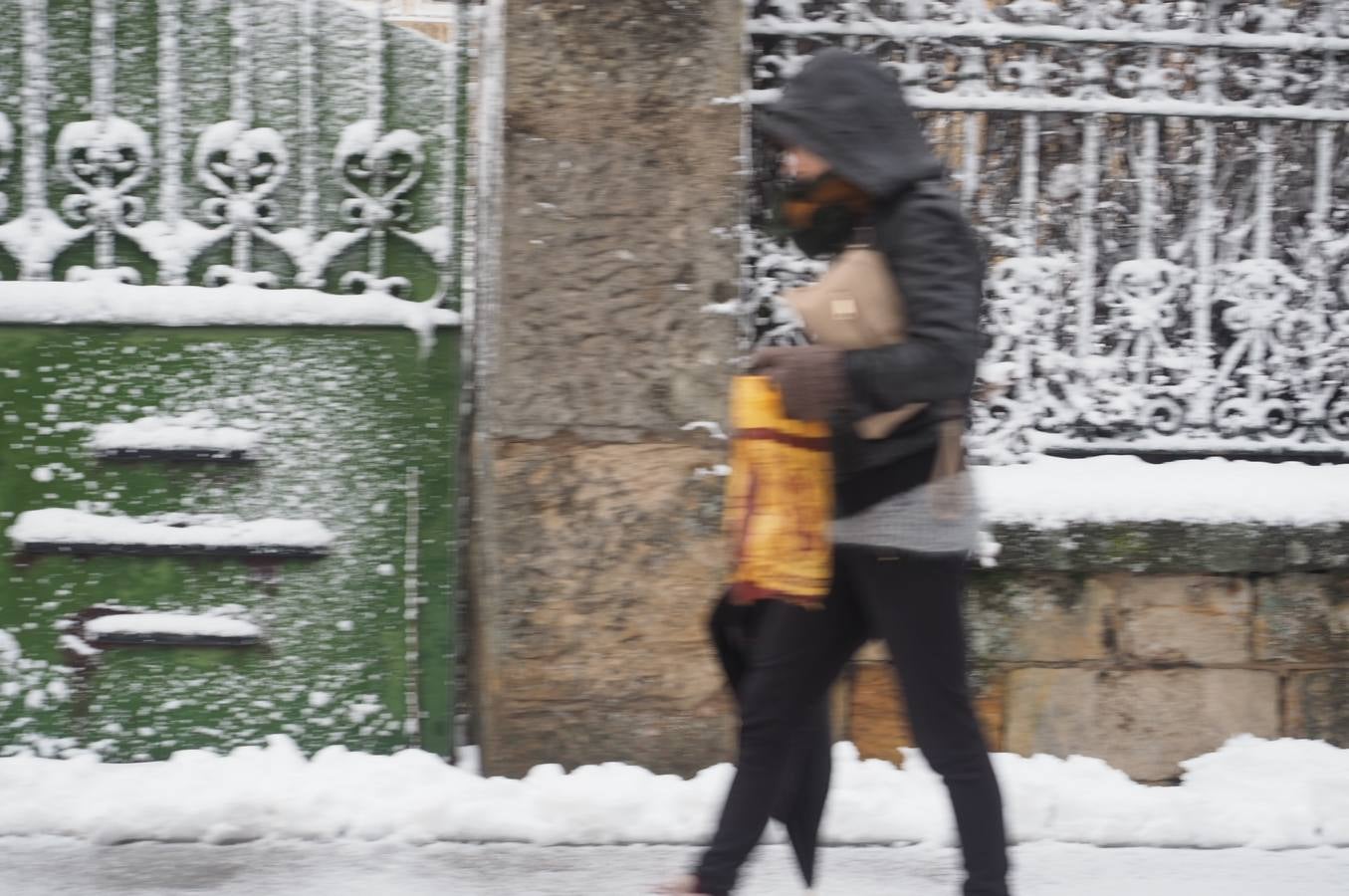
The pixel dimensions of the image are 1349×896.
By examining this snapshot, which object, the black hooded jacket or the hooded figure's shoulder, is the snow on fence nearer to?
the black hooded jacket

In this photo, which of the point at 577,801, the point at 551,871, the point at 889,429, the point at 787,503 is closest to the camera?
the point at 889,429

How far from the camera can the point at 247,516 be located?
13.3 ft

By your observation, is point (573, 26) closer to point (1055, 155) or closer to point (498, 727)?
point (1055, 155)

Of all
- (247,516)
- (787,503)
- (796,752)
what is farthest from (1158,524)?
(247,516)

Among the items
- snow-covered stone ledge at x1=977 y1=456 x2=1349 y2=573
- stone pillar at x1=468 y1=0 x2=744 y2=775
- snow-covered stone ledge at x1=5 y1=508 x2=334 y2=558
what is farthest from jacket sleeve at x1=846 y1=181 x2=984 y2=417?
snow-covered stone ledge at x1=5 y1=508 x2=334 y2=558

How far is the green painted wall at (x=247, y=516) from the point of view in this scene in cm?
401

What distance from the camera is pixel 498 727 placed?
3.97 meters

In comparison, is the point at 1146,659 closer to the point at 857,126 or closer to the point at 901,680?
the point at 901,680

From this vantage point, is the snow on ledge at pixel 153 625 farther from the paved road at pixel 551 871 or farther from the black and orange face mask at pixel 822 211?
the black and orange face mask at pixel 822 211

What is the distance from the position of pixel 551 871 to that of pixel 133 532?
1.36m

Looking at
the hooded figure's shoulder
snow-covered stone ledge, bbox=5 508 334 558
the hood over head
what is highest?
the hood over head

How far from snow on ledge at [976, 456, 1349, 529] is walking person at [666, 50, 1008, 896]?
1286mm

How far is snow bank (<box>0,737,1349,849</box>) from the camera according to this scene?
3.77 metres

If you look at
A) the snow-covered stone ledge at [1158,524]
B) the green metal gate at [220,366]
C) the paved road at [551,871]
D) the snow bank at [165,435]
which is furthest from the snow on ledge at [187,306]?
the snow-covered stone ledge at [1158,524]
